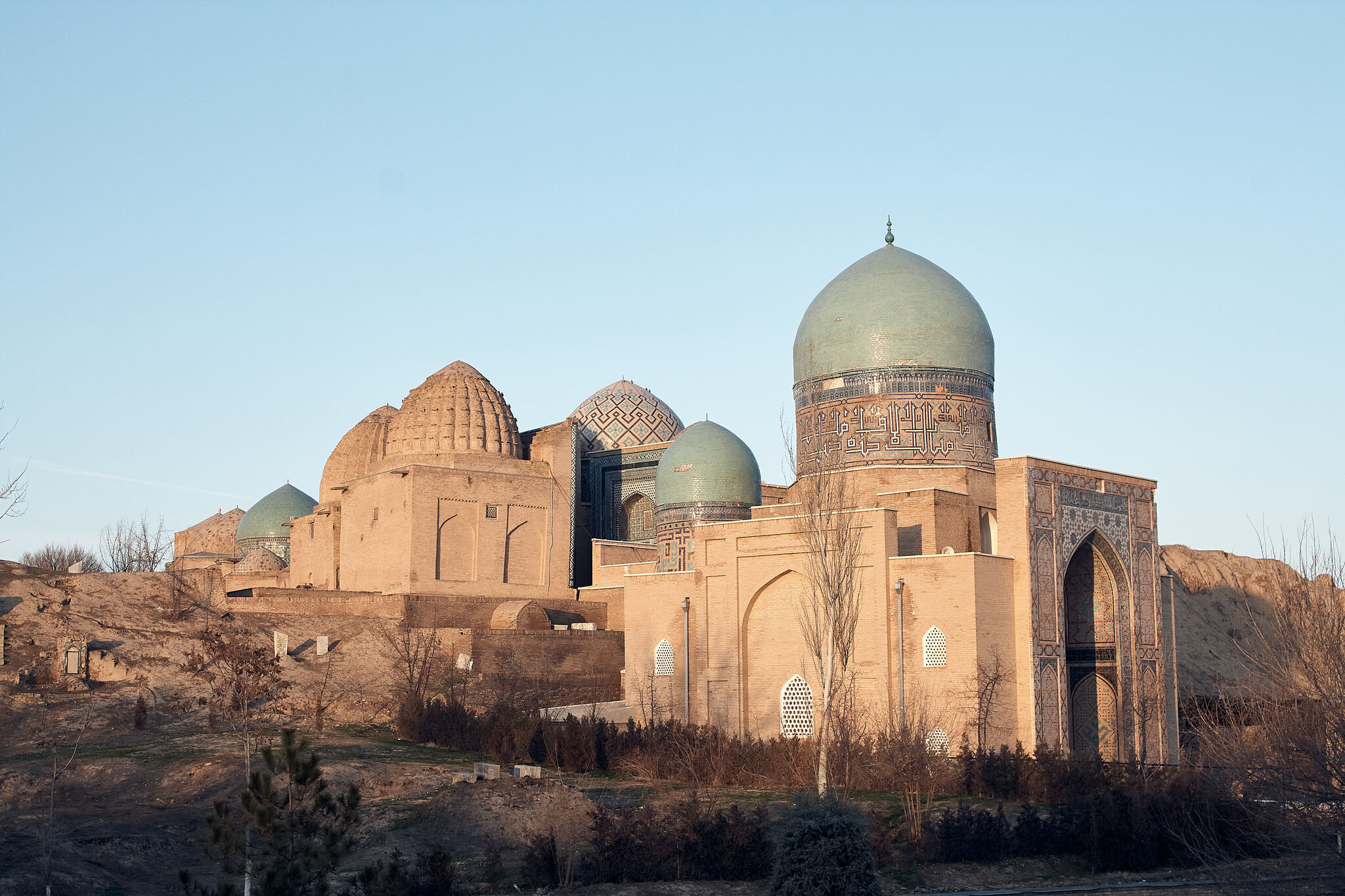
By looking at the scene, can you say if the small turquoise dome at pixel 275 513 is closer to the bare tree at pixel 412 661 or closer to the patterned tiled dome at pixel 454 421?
the patterned tiled dome at pixel 454 421

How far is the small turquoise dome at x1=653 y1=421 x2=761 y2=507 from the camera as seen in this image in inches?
1094

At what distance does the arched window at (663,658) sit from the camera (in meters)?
23.9

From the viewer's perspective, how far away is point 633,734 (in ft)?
67.6

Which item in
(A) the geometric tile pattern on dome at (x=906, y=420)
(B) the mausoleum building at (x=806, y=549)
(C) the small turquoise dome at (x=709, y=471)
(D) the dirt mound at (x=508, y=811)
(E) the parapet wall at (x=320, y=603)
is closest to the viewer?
(D) the dirt mound at (x=508, y=811)

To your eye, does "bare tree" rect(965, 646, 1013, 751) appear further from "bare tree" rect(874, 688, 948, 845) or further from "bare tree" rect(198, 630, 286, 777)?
"bare tree" rect(198, 630, 286, 777)

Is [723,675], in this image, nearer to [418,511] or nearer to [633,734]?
[633,734]

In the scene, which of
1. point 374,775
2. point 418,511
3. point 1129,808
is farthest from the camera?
point 418,511

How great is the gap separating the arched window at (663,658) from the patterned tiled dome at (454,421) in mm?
7658

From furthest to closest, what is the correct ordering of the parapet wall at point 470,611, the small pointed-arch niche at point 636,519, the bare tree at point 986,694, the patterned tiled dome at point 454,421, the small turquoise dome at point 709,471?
the small pointed-arch niche at point 636,519 → the patterned tiled dome at point 454,421 → the small turquoise dome at point 709,471 → the parapet wall at point 470,611 → the bare tree at point 986,694

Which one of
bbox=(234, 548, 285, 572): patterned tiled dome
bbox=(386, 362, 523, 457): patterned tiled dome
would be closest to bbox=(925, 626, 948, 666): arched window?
bbox=(386, 362, 523, 457): patterned tiled dome

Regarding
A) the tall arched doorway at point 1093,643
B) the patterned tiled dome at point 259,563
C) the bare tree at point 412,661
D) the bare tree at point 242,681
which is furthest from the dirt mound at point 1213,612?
the bare tree at point 242,681

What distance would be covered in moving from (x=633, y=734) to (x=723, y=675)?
2628mm

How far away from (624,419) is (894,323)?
11329 millimetres

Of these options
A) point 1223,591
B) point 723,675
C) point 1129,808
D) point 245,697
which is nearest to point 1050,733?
point 723,675
